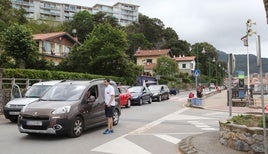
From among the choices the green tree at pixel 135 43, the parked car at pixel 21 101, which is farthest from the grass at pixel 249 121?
the green tree at pixel 135 43

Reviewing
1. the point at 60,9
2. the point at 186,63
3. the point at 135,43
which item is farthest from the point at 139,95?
the point at 60,9

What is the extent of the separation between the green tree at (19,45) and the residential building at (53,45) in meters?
13.0

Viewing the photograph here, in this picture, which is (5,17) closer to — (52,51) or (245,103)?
(52,51)

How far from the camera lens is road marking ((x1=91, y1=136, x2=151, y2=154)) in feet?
30.9

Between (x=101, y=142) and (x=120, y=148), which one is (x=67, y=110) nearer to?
(x=101, y=142)

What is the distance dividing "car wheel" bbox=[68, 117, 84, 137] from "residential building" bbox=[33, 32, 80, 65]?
41106 millimetres

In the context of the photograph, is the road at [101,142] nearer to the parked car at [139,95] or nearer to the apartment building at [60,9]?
the parked car at [139,95]

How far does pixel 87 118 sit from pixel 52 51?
146 feet

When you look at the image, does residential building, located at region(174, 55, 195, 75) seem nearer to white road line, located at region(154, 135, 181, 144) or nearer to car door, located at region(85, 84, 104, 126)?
car door, located at region(85, 84, 104, 126)

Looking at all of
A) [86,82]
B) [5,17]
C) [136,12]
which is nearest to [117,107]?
[86,82]

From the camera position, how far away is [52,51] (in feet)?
181

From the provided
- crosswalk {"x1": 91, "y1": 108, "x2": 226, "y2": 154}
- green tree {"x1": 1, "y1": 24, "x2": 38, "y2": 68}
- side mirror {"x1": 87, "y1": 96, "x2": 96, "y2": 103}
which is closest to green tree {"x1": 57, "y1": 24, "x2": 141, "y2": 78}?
green tree {"x1": 1, "y1": 24, "x2": 38, "y2": 68}

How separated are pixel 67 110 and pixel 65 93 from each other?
1.42 metres

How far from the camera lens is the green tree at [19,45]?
37781 millimetres
